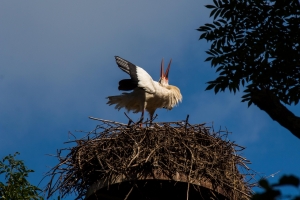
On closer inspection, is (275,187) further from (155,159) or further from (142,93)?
(142,93)

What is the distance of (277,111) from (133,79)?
5088 mm

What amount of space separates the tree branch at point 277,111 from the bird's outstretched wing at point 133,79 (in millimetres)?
4809

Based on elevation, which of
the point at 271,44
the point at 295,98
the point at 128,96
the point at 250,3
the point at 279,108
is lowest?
the point at 279,108

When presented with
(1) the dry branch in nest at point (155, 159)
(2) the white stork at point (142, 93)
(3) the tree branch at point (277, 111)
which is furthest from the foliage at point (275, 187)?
(2) the white stork at point (142, 93)

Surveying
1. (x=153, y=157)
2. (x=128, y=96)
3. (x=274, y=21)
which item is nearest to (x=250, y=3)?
(x=274, y=21)

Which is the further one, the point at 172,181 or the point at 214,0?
the point at 172,181

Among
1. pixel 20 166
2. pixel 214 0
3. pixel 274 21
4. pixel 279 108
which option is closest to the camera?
pixel 279 108

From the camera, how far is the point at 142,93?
766 centimetres

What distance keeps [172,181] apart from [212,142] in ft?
3.19

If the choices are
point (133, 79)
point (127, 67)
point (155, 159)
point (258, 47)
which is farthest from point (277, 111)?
point (127, 67)

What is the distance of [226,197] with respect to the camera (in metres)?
5.13

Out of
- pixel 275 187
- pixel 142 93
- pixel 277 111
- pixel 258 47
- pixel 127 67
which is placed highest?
pixel 127 67

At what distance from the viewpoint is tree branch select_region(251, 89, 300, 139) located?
228 cm

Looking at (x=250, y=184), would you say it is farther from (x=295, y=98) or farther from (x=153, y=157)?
(x=295, y=98)
